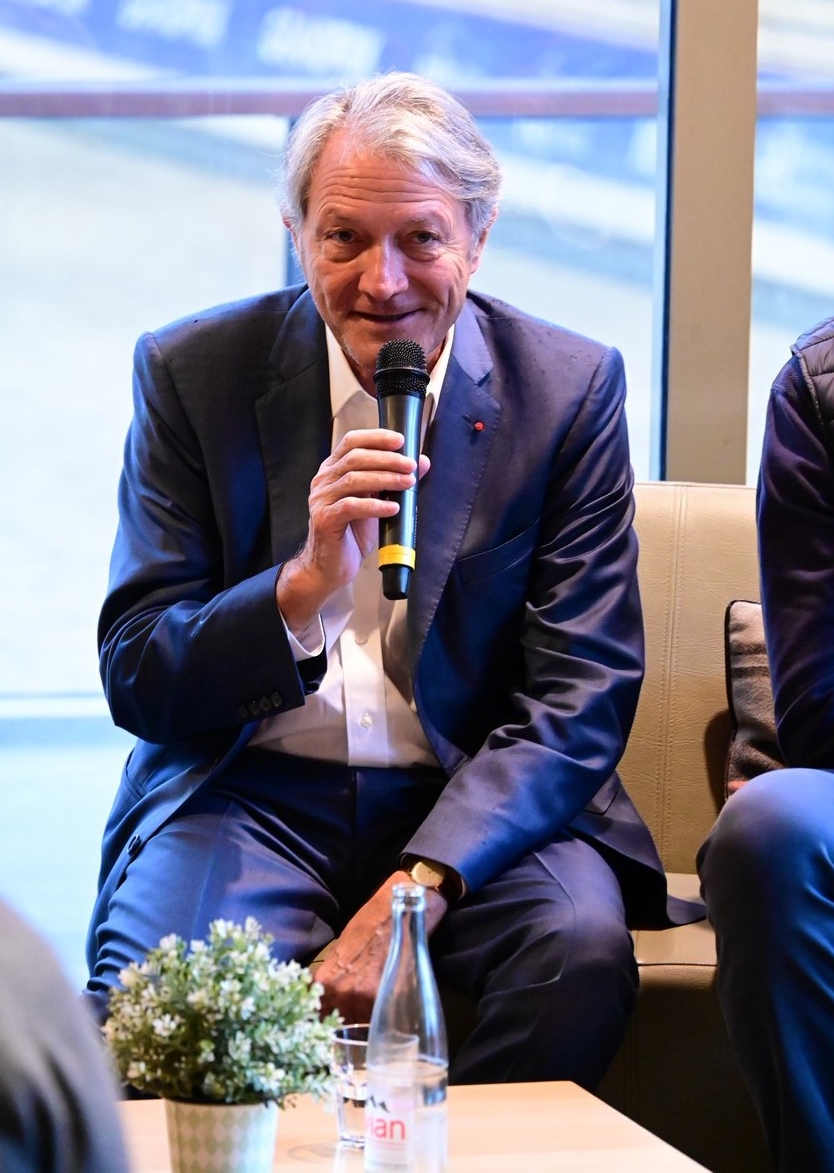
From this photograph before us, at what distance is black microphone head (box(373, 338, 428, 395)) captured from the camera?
5.72ft

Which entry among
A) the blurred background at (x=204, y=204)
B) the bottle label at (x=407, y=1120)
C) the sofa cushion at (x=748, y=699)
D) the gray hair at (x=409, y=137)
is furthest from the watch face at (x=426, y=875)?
the blurred background at (x=204, y=204)

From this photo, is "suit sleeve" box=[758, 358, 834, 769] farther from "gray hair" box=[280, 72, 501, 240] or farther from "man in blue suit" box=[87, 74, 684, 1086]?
"gray hair" box=[280, 72, 501, 240]

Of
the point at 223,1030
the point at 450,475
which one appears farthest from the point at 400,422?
the point at 223,1030

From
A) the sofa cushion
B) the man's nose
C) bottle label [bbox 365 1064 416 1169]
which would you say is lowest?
bottle label [bbox 365 1064 416 1169]

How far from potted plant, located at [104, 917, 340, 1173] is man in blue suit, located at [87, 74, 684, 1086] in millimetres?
637

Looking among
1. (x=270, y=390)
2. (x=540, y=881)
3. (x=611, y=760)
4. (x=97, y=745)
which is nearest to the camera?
(x=540, y=881)

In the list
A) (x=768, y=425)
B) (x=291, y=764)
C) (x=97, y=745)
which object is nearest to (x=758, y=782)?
(x=768, y=425)

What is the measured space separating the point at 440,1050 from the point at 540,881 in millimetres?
665

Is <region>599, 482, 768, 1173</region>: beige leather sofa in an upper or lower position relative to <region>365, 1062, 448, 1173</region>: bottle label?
upper

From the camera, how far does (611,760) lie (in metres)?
1.93

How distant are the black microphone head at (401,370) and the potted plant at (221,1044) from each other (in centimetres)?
80

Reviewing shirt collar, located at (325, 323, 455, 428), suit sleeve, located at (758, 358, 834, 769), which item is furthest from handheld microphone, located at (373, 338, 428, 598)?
suit sleeve, located at (758, 358, 834, 769)

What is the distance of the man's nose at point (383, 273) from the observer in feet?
6.17

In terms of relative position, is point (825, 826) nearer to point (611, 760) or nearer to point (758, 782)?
point (758, 782)
